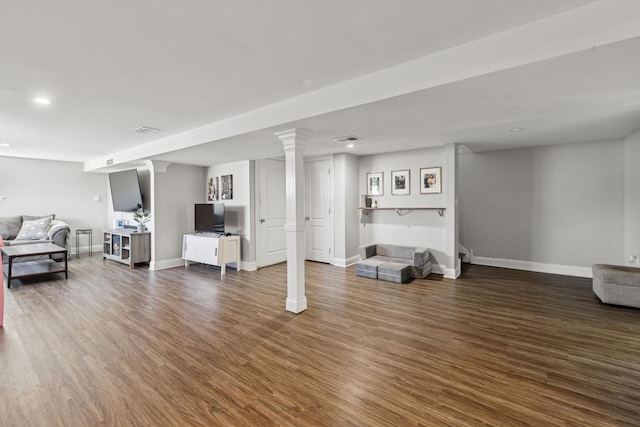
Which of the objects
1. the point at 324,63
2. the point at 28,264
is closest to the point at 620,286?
the point at 324,63

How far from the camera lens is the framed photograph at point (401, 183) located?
221 inches

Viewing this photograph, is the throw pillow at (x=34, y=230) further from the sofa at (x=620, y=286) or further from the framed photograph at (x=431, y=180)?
the sofa at (x=620, y=286)

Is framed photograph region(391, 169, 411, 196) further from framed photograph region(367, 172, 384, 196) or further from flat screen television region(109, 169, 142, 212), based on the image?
flat screen television region(109, 169, 142, 212)

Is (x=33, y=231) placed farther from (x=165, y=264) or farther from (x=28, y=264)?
(x=165, y=264)

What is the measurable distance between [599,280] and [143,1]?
17.7 feet

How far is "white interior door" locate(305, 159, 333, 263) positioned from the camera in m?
6.07

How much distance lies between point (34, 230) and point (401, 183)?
308 inches

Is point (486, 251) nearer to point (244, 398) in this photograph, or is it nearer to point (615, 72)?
Result: point (615, 72)

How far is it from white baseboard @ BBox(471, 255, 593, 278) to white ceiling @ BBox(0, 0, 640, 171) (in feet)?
8.38

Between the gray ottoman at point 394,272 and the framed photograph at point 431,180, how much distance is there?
1544 mm

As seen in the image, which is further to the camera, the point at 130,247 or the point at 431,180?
the point at 130,247

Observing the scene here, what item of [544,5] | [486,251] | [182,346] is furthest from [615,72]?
[486,251]

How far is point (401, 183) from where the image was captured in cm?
571

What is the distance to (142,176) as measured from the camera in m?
6.59
